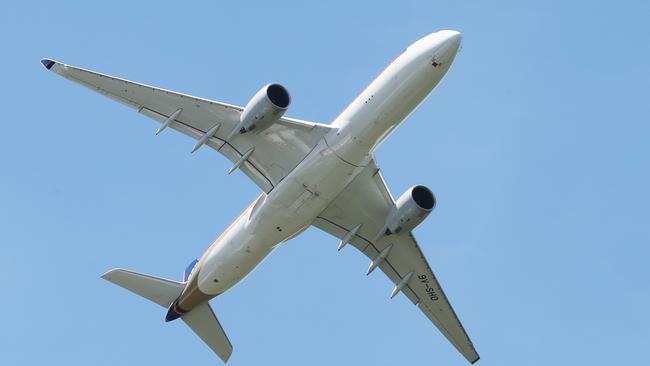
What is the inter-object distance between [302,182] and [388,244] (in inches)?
326

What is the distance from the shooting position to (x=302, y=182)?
161 ft

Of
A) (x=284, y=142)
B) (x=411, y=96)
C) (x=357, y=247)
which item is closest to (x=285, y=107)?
(x=284, y=142)

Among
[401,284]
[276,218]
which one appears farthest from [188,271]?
[401,284]

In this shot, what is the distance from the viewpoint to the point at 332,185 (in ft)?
161

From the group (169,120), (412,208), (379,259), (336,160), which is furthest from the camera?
(379,259)

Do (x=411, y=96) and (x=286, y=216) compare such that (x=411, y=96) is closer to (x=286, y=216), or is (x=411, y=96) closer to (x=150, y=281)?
(x=286, y=216)

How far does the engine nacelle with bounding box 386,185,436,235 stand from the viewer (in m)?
52.0

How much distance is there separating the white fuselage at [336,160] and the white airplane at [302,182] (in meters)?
0.05

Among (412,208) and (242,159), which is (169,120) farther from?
(412,208)

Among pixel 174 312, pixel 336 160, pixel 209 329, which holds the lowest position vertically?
pixel 174 312

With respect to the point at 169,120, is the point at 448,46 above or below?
above

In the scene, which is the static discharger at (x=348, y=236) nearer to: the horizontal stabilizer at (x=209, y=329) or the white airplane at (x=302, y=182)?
the white airplane at (x=302, y=182)

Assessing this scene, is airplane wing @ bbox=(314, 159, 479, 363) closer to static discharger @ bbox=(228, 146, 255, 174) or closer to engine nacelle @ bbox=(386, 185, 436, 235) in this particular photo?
engine nacelle @ bbox=(386, 185, 436, 235)

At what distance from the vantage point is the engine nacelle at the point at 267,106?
48406mm
